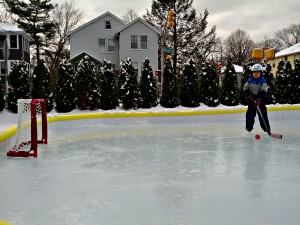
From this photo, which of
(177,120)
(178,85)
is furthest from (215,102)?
(177,120)

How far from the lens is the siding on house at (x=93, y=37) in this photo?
2858cm

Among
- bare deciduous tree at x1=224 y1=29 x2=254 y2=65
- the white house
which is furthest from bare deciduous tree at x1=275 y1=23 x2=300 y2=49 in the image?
the white house

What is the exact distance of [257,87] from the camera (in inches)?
338

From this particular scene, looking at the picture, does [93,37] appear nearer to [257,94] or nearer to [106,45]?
[106,45]

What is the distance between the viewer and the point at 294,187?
4.10 meters

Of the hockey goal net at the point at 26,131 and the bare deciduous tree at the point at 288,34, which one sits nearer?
the hockey goal net at the point at 26,131

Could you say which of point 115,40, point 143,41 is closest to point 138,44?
point 143,41

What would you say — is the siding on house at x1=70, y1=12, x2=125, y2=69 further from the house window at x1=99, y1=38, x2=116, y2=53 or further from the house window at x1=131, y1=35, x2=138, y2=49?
the house window at x1=131, y1=35, x2=138, y2=49

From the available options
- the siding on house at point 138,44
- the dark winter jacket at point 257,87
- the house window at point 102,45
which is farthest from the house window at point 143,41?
the dark winter jacket at point 257,87

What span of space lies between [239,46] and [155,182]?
58707 millimetres

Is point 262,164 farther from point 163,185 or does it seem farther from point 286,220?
point 286,220

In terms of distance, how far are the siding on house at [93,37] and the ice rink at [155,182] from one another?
21639 millimetres

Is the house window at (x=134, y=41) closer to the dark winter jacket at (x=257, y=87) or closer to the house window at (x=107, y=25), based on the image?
the house window at (x=107, y=25)


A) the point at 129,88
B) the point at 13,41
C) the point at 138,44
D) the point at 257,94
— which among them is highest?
the point at 13,41
